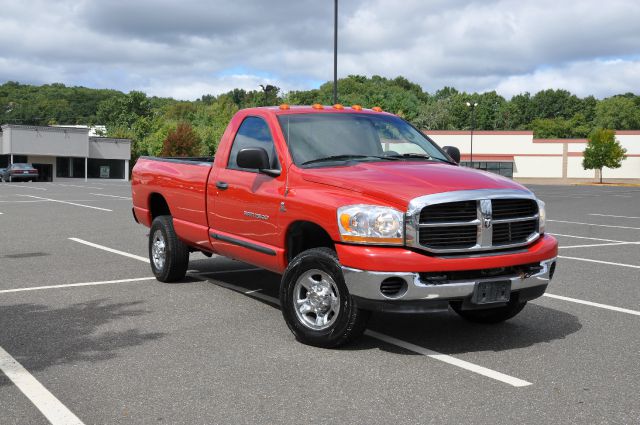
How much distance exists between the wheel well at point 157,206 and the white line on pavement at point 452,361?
374 centimetres

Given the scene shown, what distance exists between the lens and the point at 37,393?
438 cm

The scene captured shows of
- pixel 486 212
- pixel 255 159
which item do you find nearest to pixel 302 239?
pixel 255 159

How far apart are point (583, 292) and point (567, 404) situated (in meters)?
4.08

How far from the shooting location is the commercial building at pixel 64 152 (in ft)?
221

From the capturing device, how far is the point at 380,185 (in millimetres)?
5281

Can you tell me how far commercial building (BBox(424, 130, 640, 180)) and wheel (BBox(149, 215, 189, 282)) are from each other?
72793 millimetres

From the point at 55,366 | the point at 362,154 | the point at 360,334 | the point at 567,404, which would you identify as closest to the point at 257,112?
the point at 362,154

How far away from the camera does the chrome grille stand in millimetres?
5055

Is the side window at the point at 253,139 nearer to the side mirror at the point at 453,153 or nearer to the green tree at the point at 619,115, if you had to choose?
the side mirror at the point at 453,153

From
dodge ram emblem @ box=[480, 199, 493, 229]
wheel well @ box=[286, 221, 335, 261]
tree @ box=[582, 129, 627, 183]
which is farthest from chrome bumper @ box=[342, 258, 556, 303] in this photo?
tree @ box=[582, 129, 627, 183]

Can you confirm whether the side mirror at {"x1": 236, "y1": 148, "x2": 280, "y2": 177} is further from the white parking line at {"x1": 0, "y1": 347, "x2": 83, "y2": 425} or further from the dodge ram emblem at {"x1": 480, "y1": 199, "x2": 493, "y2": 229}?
the white parking line at {"x1": 0, "y1": 347, "x2": 83, "y2": 425}

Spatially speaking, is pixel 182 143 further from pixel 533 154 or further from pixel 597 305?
pixel 597 305

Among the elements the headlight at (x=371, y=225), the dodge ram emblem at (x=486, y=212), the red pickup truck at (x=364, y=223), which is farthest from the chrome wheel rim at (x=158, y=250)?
the dodge ram emblem at (x=486, y=212)

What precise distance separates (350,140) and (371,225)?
1628mm
